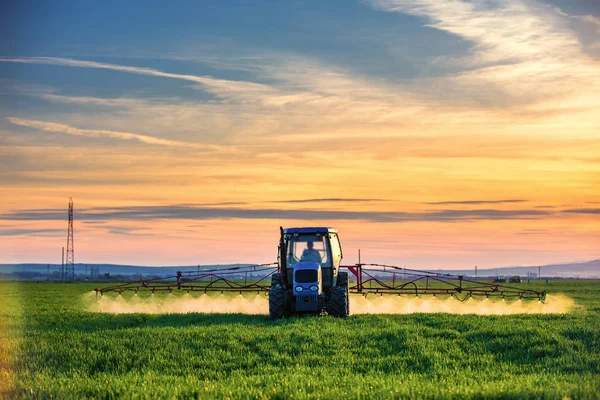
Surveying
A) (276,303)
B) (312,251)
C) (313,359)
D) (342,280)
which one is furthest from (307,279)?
(313,359)

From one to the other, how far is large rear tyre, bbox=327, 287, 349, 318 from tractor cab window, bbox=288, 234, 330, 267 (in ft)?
4.40

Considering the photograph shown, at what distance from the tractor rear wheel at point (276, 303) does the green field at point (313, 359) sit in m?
1.64

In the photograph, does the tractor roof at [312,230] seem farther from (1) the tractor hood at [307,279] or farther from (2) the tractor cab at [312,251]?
(1) the tractor hood at [307,279]

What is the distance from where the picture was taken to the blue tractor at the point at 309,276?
93.4 ft

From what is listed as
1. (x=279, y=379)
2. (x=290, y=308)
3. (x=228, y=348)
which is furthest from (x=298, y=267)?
(x=279, y=379)

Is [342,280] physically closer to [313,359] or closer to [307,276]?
[307,276]

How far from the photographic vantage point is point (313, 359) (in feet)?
61.9

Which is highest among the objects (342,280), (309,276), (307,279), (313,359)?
(309,276)

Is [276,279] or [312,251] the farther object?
[276,279]

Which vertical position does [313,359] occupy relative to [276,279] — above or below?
below

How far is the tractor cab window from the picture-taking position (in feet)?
97.2

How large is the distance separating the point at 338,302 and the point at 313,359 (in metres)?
9.86

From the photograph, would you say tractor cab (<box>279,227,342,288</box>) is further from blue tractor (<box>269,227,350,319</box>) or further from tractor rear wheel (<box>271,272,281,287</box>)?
tractor rear wheel (<box>271,272,281,287</box>)

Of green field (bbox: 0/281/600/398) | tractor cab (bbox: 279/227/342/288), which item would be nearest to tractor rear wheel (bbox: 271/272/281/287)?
tractor cab (bbox: 279/227/342/288)
